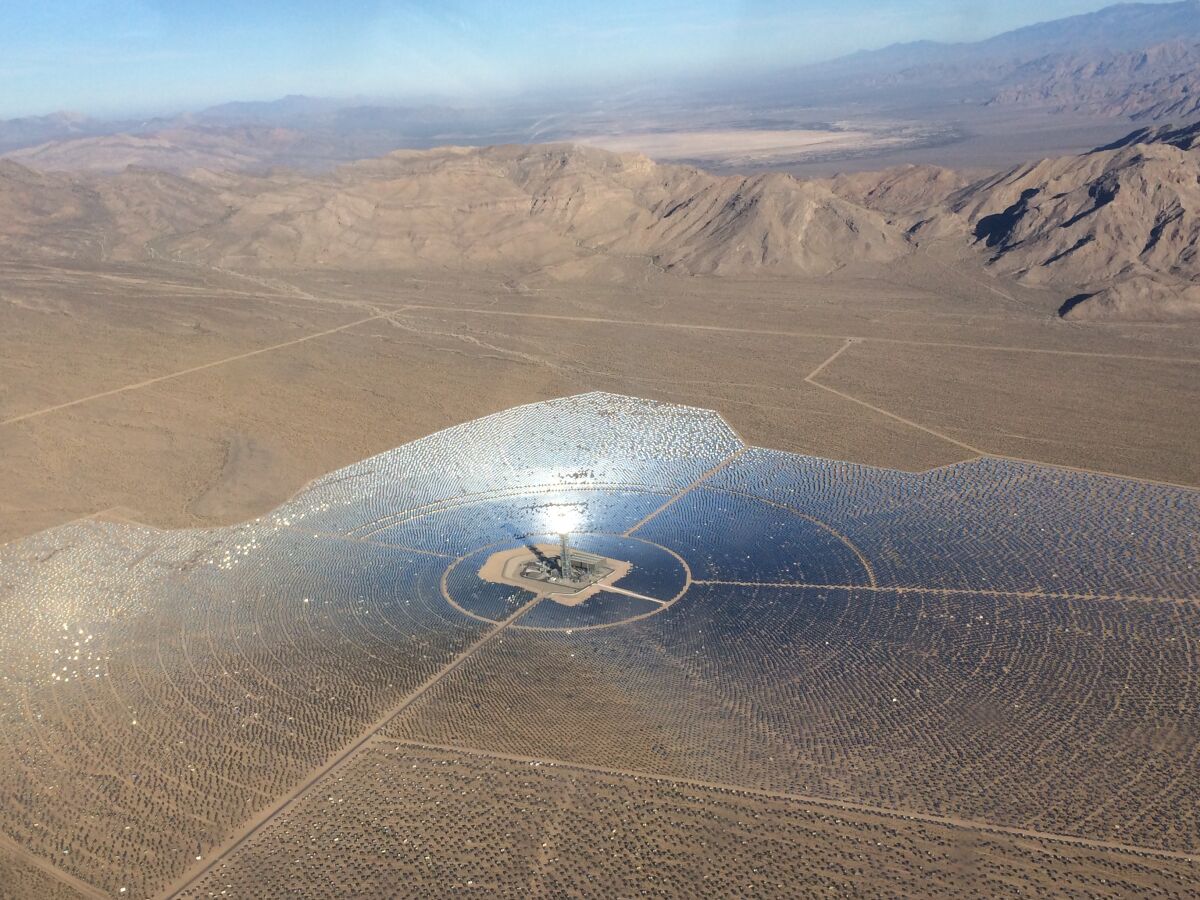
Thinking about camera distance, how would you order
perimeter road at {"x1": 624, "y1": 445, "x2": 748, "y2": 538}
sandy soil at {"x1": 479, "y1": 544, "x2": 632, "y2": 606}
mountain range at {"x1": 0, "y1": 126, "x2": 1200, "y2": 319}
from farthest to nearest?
mountain range at {"x1": 0, "y1": 126, "x2": 1200, "y2": 319}, perimeter road at {"x1": 624, "y1": 445, "x2": 748, "y2": 538}, sandy soil at {"x1": 479, "y1": 544, "x2": 632, "y2": 606}

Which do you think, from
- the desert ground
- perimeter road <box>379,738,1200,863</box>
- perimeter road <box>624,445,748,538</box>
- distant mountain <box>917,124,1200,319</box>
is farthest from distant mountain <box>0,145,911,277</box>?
perimeter road <box>379,738,1200,863</box>

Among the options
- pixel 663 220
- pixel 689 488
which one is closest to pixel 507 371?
→ pixel 689 488

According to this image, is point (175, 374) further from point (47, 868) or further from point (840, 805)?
point (840, 805)

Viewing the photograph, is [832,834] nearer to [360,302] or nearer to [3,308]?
[360,302]

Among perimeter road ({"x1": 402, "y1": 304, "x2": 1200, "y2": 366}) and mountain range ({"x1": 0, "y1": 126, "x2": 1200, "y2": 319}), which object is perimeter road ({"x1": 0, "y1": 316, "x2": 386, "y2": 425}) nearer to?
perimeter road ({"x1": 402, "y1": 304, "x2": 1200, "y2": 366})

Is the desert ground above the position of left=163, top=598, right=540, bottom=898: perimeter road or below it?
above

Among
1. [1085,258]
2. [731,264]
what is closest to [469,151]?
[731,264]
